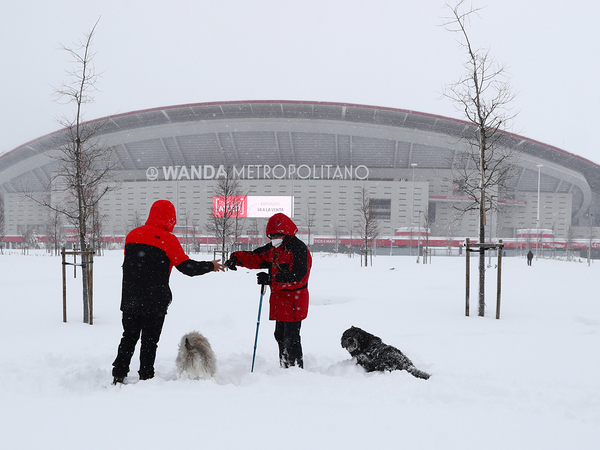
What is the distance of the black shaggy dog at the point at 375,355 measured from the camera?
3.75 m

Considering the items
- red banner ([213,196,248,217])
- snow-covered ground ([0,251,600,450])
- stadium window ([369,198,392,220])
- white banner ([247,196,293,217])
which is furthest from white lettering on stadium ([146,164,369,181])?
snow-covered ground ([0,251,600,450])

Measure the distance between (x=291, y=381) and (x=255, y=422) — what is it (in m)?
0.93

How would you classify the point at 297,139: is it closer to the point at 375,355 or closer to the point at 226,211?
the point at 226,211

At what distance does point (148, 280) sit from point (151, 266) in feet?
0.41

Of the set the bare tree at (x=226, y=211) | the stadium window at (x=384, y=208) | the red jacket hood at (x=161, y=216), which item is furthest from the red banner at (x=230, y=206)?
the stadium window at (x=384, y=208)

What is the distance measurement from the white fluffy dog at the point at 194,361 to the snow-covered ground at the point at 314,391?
0.09 metres

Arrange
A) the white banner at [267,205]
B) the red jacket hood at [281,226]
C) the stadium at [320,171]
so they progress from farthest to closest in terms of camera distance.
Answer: the white banner at [267,205], the stadium at [320,171], the red jacket hood at [281,226]

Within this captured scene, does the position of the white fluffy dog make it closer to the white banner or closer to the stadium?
the stadium

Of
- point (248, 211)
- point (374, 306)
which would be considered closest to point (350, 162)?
point (248, 211)

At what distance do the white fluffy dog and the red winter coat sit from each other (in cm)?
76

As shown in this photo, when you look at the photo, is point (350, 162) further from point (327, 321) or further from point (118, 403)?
point (118, 403)

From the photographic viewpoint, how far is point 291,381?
3.50m

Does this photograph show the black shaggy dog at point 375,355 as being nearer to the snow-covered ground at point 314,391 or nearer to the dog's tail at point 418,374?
the dog's tail at point 418,374

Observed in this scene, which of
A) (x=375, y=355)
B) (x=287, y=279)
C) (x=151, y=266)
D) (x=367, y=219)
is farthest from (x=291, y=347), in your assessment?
(x=367, y=219)
